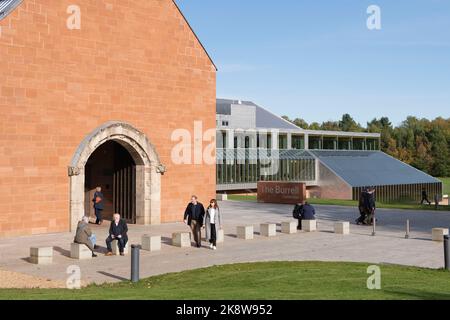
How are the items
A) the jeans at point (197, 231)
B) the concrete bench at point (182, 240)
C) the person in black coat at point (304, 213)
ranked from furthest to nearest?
the person in black coat at point (304, 213)
the concrete bench at point (182, 240)
the jeans at point (197, 231)

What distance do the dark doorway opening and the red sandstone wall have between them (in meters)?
1.52

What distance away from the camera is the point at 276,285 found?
40.2ft

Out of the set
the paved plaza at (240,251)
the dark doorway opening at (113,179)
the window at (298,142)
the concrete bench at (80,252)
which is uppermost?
the window at (298,142)

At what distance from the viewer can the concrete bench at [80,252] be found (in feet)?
56.0

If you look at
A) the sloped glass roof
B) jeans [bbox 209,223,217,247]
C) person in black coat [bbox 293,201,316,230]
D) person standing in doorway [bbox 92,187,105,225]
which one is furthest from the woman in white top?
the sloped glass roof

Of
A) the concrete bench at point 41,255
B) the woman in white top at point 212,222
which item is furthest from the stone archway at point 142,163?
the concrete bench at point 41,255

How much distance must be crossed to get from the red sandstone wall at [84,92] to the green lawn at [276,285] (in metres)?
10.3

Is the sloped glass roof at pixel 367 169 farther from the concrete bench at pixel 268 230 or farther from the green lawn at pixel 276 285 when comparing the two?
the green lawn at pixel 276 285

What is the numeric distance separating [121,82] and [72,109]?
282cm

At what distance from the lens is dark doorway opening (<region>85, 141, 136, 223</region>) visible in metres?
27.2
